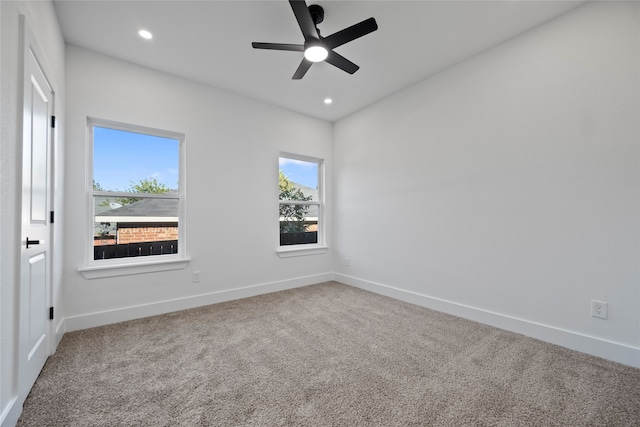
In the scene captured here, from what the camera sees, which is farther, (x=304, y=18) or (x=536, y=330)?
(x=536, y=330)

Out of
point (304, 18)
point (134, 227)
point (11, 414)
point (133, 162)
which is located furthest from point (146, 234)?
point (304, 18)

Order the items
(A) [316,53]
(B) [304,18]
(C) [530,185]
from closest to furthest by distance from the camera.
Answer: (B) [304,18]
(A) [316,53]
(C) [530,185]

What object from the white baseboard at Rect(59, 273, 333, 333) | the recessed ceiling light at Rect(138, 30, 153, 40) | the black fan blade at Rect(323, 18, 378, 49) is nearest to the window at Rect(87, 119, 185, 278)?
the white baseboard at Rect(59, 273, 333, 333)

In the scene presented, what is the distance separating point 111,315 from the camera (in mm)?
2748

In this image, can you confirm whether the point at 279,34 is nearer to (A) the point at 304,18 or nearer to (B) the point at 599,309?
(A) the point at 304,18

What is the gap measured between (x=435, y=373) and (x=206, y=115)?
3.55 metres

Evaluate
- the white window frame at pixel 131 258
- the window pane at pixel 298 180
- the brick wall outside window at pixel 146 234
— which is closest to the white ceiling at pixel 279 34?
the white window frame at pixel 131 258

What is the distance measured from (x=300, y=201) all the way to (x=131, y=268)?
7.83ft

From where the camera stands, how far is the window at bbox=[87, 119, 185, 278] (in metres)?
2.84

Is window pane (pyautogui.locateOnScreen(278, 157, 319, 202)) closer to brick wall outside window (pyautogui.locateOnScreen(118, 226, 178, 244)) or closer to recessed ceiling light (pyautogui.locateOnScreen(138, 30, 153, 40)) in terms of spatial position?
brick wall outside window (pyautogui.locateOnScreen(118, 226, 178, 244))

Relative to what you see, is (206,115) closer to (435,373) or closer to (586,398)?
(435,373)

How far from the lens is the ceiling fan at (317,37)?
73.3 inches

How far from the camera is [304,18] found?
186 centimetres

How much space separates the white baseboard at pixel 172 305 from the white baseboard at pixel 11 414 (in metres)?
1.28
